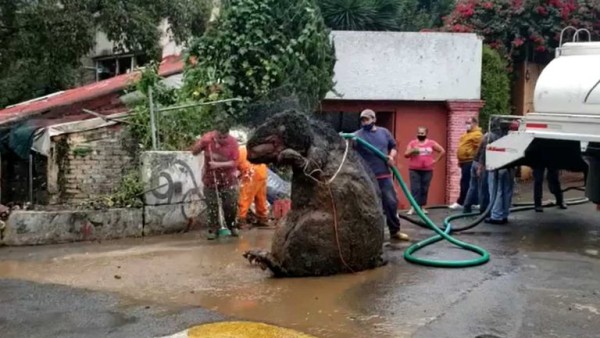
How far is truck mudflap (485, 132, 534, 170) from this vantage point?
9695 mm

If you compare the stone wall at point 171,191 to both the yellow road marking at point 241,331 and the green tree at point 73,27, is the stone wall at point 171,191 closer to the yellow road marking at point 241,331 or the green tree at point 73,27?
the green tree at point 73,27

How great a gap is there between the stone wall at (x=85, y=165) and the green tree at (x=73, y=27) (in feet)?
6.64

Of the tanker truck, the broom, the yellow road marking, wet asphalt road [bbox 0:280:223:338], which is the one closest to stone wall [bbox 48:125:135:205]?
the broom

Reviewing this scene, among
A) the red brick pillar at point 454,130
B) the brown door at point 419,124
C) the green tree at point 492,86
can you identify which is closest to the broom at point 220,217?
the brown door at point 419,124

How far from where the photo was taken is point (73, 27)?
40.5 ft

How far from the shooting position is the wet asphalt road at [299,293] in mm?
5707

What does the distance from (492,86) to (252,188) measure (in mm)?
7663

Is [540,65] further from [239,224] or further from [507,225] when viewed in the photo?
[239,224]

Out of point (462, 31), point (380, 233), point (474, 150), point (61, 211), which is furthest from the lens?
point (462, 31)

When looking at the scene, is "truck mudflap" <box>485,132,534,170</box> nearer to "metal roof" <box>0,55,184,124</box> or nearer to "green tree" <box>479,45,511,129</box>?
"green tree" <box>479,45,511,129</box>

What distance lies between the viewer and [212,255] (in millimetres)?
8742

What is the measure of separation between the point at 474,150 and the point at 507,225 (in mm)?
1859

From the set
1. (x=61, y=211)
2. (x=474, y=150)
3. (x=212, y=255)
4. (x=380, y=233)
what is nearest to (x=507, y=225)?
(x=474, y=150)

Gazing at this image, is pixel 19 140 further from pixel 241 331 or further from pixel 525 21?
pixel 525 21
